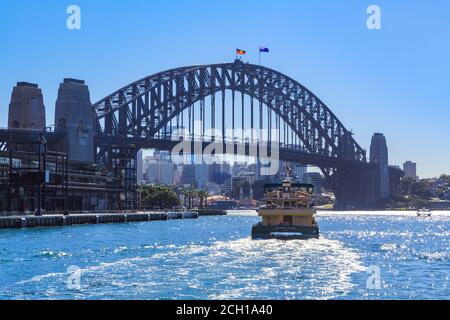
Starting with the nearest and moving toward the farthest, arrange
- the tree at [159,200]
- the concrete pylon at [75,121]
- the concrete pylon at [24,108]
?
1. the concrete pylon at [75,121]
2. the concrete pylon at [24,108]
3. the tree at [159,200]

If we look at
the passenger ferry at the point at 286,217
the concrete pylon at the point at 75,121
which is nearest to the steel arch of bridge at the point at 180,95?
the concrete pylon at the point at 75,121

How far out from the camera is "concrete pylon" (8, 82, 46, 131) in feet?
424

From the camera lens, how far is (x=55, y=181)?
103m

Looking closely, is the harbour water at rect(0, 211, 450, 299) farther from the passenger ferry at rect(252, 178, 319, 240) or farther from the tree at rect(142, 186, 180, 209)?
the tree at rect(142, 186, 180, 209)

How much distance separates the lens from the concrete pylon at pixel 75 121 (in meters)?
127

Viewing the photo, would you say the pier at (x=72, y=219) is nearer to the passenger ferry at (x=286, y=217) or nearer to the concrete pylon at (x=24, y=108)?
the concrete pylon at (x=24, y=108)

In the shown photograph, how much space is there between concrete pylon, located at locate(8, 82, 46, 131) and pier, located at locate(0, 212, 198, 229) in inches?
976

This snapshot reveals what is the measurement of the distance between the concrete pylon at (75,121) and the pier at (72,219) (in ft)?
53.4

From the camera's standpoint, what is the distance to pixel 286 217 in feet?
194

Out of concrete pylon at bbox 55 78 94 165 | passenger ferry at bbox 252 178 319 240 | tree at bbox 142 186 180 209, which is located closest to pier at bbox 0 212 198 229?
concrete pylon at bbox 55 78 94 165

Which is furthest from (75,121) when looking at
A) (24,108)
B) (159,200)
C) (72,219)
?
(159,200)

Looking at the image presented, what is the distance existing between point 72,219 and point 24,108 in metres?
45.4

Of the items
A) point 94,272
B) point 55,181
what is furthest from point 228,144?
point 94,272
